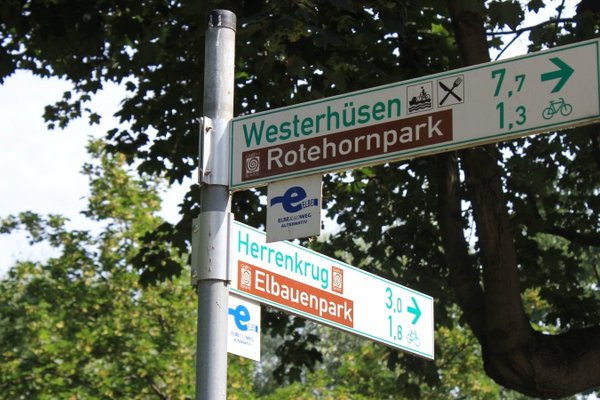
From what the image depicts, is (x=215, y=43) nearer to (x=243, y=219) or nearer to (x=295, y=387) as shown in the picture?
(x=243, y=219)

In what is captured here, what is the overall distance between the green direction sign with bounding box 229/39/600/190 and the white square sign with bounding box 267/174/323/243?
4 centimetres

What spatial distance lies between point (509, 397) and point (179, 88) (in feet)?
75.1

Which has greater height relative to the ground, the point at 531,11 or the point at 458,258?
the point at 531,11

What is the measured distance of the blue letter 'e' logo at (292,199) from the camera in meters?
4.06

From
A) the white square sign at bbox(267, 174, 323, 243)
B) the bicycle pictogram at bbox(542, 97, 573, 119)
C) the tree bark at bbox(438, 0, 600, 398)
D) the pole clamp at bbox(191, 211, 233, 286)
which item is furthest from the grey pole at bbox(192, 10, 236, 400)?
the tree bark at bbox(438, 0, 600, 398)

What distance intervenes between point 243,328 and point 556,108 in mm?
1378

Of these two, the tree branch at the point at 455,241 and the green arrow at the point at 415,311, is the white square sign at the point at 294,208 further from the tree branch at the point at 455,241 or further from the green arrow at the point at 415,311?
the tree branch at the point at 455,241

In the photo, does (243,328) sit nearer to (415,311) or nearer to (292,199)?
(292,199)

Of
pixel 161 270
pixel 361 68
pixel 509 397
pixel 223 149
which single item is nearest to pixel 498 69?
pixel 223 149

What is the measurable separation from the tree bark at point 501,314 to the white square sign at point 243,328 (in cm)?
485

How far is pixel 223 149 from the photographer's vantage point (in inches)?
163

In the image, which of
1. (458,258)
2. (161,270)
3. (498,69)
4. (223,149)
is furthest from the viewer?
(161,270)

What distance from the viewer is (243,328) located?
419 centimetres

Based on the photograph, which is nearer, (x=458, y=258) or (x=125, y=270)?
(x=458, y=258)
